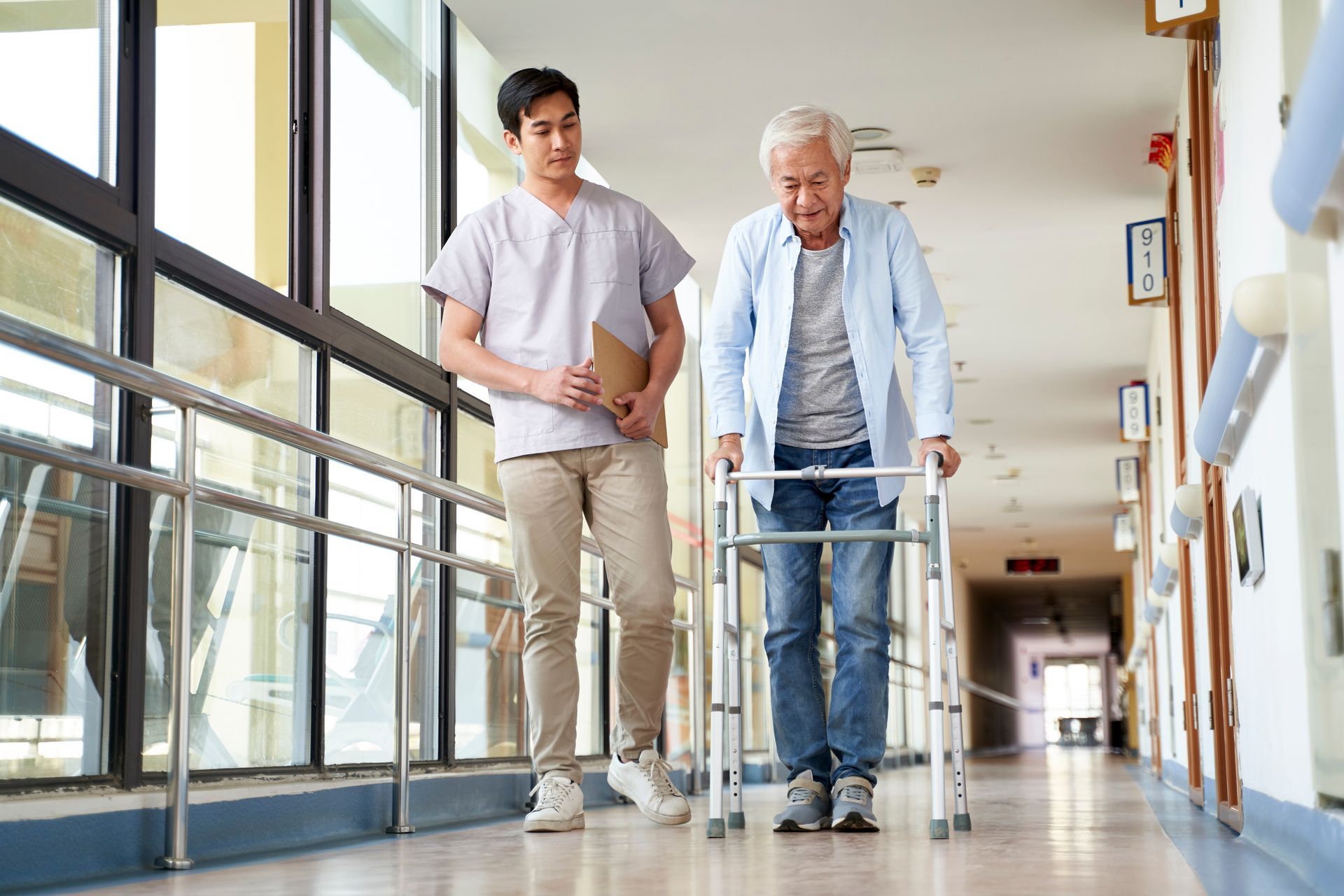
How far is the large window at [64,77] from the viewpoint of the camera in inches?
87.2

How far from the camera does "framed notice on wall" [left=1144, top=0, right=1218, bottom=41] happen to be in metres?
3.24

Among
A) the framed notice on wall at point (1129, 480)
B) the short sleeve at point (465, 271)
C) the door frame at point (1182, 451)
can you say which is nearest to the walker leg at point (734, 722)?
the short sleeve at point (465, 271)

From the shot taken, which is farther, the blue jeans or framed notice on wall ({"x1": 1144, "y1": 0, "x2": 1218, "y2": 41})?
framed notice on wall ({"x1": 1144, "y1": 0, "x2": 1218, "y2": 41})

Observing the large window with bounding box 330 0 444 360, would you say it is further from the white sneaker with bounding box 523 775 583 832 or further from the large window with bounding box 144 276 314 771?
the white sneaker with bounding box 523 775 583 832

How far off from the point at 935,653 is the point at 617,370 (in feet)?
2.41

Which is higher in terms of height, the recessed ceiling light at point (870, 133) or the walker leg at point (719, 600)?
the recessed ceiling light at point (870, 133)

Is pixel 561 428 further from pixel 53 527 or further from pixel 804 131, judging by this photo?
pixel 53 527

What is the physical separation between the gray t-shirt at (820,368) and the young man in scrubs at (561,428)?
245 mm

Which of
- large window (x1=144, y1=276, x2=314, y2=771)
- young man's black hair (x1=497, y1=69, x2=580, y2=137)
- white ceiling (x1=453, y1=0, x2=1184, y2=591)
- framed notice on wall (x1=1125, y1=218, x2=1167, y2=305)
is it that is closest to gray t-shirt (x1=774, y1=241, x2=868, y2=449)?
young man's black hair (x1=497, y1=69, x2=580, y2=137)


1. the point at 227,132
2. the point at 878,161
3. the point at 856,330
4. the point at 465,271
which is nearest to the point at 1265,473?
the point at 856,330

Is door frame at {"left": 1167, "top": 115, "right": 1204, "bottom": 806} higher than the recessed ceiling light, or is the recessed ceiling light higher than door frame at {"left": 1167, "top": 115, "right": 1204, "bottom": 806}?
Answer: the recessed ceiling light

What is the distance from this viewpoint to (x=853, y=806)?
2318 millimetres

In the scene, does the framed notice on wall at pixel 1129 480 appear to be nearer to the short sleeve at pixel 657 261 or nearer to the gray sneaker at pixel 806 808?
the short sleeve at pixel 657 261

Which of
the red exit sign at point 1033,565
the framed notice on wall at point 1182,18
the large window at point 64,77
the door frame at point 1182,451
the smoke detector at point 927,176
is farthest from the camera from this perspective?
the red exit sign at point 1033,565
